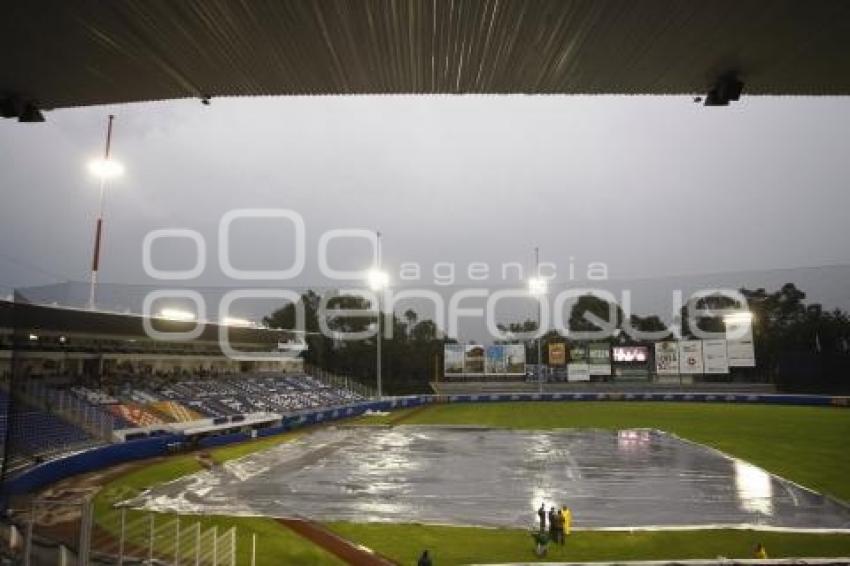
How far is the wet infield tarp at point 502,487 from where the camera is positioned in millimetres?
19781

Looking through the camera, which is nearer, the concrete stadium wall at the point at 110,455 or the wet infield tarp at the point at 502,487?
the wet infield tarp at the point at 502,487

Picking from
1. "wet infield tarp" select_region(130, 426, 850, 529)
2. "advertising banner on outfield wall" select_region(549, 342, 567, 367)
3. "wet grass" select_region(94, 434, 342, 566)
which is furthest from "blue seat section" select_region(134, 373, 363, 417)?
"advertising banner on outfield wall" select_region(549, 342, 567, 367)

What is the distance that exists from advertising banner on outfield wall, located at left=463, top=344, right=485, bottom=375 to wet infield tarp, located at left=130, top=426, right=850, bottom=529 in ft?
132

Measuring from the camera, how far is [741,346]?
227ft

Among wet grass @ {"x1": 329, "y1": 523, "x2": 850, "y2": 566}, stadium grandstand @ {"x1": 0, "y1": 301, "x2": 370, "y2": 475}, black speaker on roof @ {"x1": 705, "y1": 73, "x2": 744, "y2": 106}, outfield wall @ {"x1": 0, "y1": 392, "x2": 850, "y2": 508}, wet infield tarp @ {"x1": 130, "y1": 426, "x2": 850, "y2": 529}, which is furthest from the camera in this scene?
stadium grandstand @ {"x1": 0, "y1": 301, "x2": 370, "y2": 475}

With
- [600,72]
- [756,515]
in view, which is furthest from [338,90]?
[756,515]

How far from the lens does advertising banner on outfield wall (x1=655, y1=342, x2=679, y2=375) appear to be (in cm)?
7256

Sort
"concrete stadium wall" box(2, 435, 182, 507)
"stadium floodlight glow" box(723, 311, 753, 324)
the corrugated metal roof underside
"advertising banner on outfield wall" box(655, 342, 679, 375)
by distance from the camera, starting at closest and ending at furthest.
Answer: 1. the corrugated metal roof underside
2. "concrete stadium wall" box(2, 435, 182, 507)
3. "stadium floodlight glow" box(723, 311, 753, 324)
4. "advertising banner on outfield wall" box(655, 342, 679, 375)

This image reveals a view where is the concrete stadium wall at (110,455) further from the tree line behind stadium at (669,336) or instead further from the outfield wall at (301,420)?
the tree line behind stadium at (669,336)

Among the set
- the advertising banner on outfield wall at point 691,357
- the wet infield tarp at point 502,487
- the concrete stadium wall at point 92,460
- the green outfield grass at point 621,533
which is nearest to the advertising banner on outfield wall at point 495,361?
the advertising banner on outfield wall at point 691,357

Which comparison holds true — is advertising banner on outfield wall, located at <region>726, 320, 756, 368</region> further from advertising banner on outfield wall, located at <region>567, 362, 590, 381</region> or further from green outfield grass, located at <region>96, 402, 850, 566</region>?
advertising banner on outfield wall, located at <region>567, 362, 590, 381</region>

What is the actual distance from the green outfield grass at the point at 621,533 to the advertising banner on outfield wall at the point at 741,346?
14.4 m

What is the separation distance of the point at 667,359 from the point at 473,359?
2405cm

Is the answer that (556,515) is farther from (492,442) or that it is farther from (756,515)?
(492,442)
